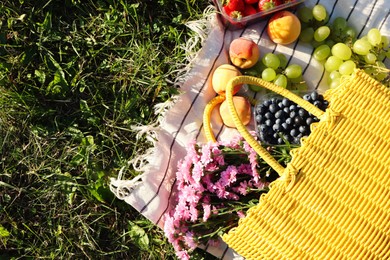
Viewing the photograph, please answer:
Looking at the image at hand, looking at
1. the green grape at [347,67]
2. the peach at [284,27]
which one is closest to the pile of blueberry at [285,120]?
the green grape at [347,67]

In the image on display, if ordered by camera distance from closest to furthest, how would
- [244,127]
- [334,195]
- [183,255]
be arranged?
1. [334,195]
2. [244,127]
3. [183,255]

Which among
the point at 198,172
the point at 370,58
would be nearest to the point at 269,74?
the point at 370,58

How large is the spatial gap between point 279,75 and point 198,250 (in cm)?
74

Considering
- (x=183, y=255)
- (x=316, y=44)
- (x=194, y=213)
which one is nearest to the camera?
(x=194, y=213)

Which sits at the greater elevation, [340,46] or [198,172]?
[340,46]

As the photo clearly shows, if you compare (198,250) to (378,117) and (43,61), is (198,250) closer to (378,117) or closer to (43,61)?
(378,117)

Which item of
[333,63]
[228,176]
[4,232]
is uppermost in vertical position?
[333,63]

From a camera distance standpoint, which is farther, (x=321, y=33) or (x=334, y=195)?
(x=321, y=33)

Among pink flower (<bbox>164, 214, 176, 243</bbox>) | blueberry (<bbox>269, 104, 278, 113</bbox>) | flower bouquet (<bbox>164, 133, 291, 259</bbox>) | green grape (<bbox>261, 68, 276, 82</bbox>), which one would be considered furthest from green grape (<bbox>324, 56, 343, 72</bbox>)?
pink flower (<bbox>164, 214, 176, 243</bbox>)

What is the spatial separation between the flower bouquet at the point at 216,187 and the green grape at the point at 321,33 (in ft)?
1.76

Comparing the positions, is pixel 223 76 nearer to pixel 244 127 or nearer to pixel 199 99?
pixel 199 99

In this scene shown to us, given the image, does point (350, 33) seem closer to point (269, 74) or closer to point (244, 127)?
point (269, 74)

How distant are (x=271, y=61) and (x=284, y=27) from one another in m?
0.14

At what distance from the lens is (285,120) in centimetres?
184
